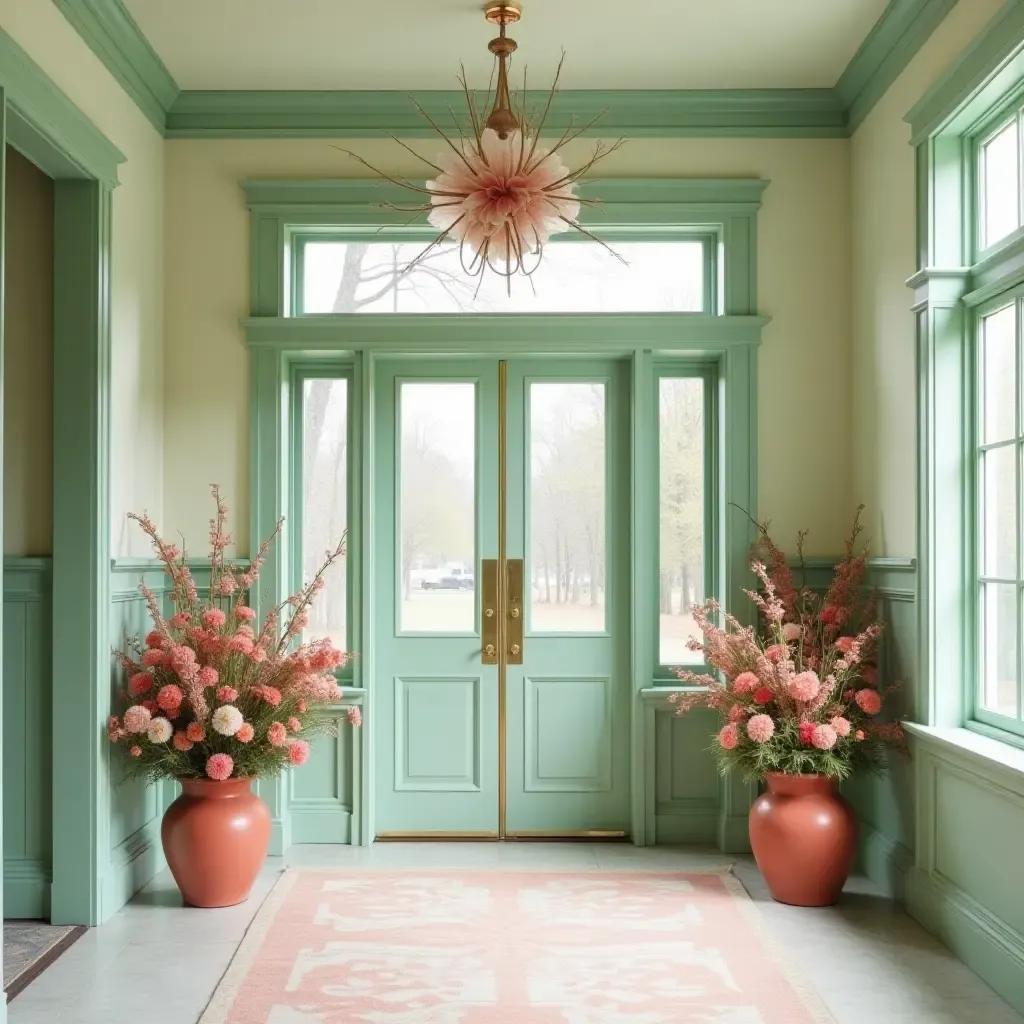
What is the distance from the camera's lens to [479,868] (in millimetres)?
4539

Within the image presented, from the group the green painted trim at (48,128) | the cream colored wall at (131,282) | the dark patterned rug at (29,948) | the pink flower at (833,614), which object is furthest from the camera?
the pink flower at (833,614)

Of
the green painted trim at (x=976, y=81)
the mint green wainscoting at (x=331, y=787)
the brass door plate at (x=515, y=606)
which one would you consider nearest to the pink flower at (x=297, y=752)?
the mint green wainscoting at (x=331, y=787)

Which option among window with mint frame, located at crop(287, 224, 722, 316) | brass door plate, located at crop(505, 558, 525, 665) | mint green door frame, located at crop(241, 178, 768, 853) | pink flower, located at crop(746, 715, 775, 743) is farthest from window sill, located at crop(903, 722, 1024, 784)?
window with mint frame, located at crop(287, 224, 722, 316)

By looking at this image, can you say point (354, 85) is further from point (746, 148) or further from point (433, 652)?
point (433, 652)

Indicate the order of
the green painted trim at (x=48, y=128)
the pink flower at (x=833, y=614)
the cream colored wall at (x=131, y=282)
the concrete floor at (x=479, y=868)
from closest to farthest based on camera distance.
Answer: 1. the concrete floor at (x=479, y=868)
2. the green painted trim at (x=48, y=128)
3. the cream colored wall at (x=131, y=282)
4. the pink flower at (x=833, y=614)

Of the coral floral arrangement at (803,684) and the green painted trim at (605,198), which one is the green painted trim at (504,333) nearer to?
the green painted trim at (605,198)

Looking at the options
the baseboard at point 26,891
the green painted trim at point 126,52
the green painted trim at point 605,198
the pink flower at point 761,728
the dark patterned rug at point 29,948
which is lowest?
the dark patterned rug at point 29,948

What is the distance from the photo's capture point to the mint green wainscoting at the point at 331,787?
4.90 m

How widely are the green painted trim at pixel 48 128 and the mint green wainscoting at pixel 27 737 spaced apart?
4.34ft

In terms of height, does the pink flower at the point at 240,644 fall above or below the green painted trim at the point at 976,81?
below

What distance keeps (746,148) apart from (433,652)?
251 centimetres

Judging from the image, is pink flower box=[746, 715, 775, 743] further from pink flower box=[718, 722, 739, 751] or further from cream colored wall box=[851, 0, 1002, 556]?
cream colored wall box=[851, 0, 1002, 556]

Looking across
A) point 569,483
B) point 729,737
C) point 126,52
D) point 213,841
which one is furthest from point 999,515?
point 126,52

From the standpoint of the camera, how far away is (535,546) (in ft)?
16.6
